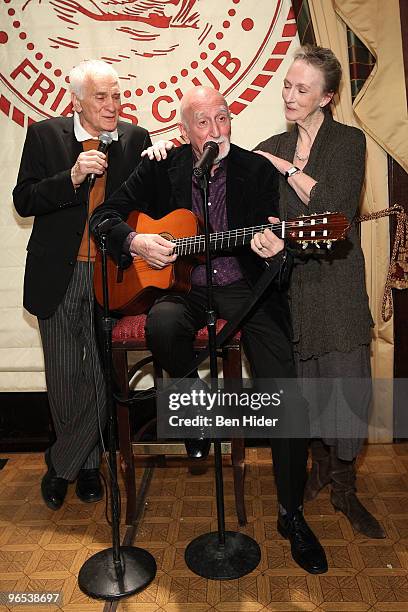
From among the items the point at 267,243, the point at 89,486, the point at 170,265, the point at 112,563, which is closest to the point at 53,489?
the point at 89,486

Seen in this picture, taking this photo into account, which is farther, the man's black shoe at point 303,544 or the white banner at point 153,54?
the white banner at point 153,54

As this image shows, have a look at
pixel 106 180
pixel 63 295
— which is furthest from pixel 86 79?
pixel 63 295

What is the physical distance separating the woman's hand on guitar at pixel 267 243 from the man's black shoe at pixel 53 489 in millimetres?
1547

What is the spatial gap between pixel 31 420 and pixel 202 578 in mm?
1629

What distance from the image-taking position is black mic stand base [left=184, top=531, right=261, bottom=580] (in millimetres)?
2404

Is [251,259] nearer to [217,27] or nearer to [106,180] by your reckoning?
[106,180]

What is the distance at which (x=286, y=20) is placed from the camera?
3299mm

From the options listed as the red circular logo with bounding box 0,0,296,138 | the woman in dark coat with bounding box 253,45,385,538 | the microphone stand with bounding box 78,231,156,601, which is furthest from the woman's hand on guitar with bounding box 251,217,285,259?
the red circular logo with bounding box 0,0,296,138

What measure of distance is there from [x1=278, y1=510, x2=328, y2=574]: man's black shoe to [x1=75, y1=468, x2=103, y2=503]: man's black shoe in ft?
3.07

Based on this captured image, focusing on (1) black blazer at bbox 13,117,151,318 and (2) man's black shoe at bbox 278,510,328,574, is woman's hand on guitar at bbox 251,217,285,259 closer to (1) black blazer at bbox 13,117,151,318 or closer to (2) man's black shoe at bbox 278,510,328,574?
(1) black blazer at bbox 13,117,151,318

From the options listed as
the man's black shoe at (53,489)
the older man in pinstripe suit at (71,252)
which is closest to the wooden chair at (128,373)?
the older man in pinstripe suit at (71,252)

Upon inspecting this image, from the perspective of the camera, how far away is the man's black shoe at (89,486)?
119 inches

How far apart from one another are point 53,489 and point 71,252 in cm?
114

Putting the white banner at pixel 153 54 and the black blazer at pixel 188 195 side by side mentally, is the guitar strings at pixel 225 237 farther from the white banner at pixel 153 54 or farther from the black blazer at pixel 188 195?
the white banner at pixel 153 54
